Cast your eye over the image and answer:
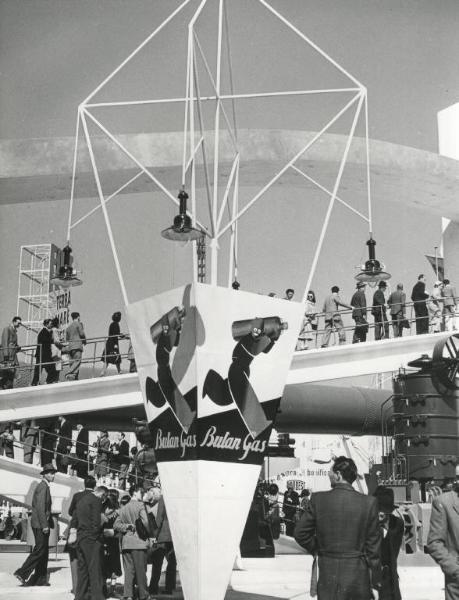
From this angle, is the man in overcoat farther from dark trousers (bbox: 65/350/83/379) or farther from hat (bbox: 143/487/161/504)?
dark trousers (bbox: 65/350/83/379)

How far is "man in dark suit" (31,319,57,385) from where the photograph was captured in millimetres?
18906

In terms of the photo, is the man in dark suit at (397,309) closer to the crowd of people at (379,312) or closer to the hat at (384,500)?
the crowd of people at (379,312)

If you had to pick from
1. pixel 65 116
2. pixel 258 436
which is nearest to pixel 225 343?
pixel 258 436

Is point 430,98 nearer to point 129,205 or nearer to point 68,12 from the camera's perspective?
point 129,205

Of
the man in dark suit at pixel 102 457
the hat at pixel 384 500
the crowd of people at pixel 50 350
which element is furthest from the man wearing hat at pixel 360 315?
the hat at pixel 384 500

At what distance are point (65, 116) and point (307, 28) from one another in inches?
370

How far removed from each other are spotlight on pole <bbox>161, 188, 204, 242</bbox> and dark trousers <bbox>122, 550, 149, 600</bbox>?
423 cm

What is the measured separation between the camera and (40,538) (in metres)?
11.5

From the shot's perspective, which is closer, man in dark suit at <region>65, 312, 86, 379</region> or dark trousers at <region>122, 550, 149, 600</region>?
dark trousers at <region>122, 550, 149, 600</region>

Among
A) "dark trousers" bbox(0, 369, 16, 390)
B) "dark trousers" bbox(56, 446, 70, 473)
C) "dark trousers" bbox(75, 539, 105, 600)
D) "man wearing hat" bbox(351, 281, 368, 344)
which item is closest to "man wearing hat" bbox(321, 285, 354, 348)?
"man wearing hat" bbox(351, 281, 368, 344)

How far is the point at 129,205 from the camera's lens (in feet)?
111

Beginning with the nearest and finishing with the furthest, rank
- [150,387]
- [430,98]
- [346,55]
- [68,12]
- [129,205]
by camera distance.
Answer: [150,387], [68,12], [346,55], [430,98], [129,205]

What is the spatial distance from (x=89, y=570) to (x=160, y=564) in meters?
1.59

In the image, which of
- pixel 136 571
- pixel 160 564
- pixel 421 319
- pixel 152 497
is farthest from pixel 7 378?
pixel 421 319
